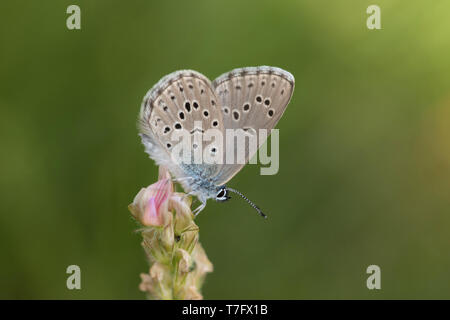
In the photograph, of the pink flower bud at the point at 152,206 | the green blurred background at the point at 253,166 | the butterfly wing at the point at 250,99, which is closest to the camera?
the pink flower bud at the point at 152,206

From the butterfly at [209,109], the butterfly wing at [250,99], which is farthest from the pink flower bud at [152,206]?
the butterfly wing at [250,99]

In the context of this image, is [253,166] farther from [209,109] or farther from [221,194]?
[209,109]

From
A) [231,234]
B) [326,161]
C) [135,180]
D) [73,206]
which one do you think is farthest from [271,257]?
[73,206]

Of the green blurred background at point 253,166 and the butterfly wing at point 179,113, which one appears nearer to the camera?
the butterfly wing at point 179,113

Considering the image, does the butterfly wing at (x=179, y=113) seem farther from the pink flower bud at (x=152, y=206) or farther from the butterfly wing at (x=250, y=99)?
→ the pink flower bud at (x=152, y=206)

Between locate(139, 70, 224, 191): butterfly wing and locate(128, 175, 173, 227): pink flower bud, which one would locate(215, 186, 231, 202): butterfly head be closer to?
locate(139, 70, 224, 191): butterfly wing

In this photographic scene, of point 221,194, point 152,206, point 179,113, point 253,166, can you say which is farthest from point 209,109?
point 253,166

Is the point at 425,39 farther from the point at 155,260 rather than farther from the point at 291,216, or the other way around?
the point at 155,260

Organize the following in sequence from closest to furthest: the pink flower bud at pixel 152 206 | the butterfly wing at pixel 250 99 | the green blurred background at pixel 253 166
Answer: the pink flower bud at pixel 152 206 < the butterfly wing at pixel 250 99 < the green blurred background at pixel 253 166
